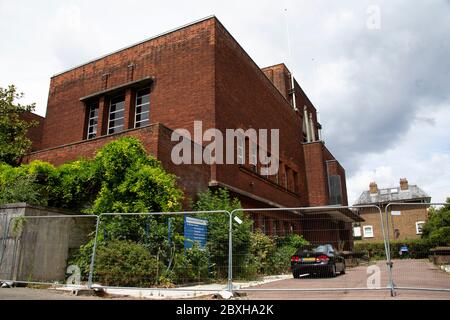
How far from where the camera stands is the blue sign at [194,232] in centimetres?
1054

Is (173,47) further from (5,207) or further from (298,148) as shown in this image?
(298,148)

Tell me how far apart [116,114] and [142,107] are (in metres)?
1.67

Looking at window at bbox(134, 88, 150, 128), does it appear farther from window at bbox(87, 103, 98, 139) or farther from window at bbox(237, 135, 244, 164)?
window at bbox(237, 135, 244, 164)

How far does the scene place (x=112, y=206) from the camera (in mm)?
11242

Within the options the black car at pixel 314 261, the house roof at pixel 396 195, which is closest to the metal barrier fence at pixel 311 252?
the black car at pixel 314 261

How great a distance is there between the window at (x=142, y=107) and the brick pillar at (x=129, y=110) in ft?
Answer: 0.93

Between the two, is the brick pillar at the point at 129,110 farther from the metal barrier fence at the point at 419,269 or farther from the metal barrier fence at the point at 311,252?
the metal barrier fence at the point at 419,269

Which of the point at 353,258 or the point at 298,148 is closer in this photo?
the point at 353,258

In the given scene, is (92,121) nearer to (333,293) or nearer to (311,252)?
(311,252)

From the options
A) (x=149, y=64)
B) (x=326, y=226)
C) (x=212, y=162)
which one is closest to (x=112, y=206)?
(x=212, y=162)

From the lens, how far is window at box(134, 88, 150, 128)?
720 inches

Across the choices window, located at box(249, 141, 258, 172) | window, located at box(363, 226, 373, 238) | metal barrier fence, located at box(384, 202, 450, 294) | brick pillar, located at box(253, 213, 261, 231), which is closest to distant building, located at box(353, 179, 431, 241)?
window, located at box(363, 226, 373, 238)

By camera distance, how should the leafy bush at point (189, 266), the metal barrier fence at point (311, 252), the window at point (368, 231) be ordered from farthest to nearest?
1. the window at point (368, 231)
2. the metal barrier fence at point (311, 252)
3. the leafy bush at point (189, 266)
